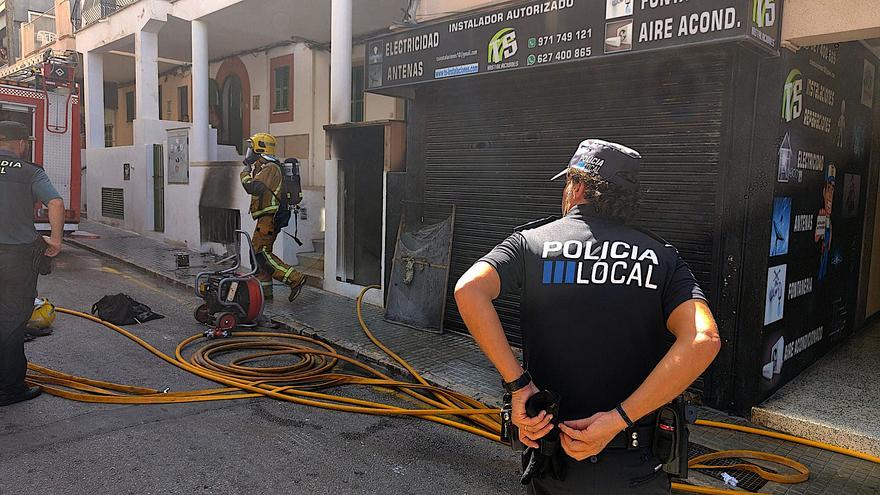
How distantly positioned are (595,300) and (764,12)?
3.50m

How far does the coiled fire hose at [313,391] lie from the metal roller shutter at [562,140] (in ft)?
4.81

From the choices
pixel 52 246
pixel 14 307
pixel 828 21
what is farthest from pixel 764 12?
pixel 14 307

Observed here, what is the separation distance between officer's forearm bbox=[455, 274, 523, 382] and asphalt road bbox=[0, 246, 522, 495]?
1892 millimetres

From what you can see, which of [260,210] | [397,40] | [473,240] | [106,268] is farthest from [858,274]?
[106,268]

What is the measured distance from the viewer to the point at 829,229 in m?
5.77

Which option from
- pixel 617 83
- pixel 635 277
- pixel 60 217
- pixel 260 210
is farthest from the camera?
pixel 260 210

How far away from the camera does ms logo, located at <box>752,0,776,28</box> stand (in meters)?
4.28

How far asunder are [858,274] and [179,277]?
30.4ft

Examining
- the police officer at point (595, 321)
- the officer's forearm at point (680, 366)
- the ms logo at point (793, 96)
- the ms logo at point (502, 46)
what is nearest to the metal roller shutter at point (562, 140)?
the ms logo at point (502, 46)

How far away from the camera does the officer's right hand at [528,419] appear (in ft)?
6.38

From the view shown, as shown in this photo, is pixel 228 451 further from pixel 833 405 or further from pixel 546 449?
pixel 833 405

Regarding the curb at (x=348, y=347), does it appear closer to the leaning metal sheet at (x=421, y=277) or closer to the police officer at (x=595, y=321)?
the leaning metal sheet at (x=421, y=277)

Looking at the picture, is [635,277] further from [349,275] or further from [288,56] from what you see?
[288,56]

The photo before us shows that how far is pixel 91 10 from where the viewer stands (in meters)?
16.6
